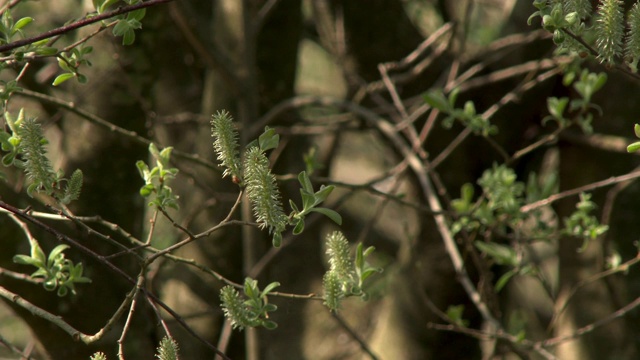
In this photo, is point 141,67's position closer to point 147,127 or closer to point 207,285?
point 147,127

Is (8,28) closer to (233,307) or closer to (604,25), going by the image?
(233,307)

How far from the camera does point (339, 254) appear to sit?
4.58 ft

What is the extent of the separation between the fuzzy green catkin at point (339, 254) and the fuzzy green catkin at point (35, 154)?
1.76 ft

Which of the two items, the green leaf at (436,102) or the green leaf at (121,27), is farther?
the green leaf at (436,102)

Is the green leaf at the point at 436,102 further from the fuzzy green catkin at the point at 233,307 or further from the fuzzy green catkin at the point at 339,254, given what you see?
the fuzzy green catkin at the point at 233,307

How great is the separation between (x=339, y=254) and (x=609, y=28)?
24.2 inches

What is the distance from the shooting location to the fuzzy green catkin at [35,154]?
1.33m

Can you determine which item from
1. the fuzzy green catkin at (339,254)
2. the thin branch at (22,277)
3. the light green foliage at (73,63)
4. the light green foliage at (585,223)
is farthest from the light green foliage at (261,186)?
the light green foliage at (585,223)

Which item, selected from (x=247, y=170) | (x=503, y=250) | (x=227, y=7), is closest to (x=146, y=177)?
(x=247, y=170)

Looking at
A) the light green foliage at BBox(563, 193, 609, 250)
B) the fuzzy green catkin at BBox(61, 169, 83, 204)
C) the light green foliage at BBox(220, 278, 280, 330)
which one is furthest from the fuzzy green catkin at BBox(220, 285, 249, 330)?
the light green foliage at BBox(563, 193, 609, 250)

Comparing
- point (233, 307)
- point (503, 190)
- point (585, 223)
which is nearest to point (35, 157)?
point (233, 307)

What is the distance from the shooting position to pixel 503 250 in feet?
9.16

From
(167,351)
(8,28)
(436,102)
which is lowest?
(167,351)

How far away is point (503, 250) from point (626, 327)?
879mm
